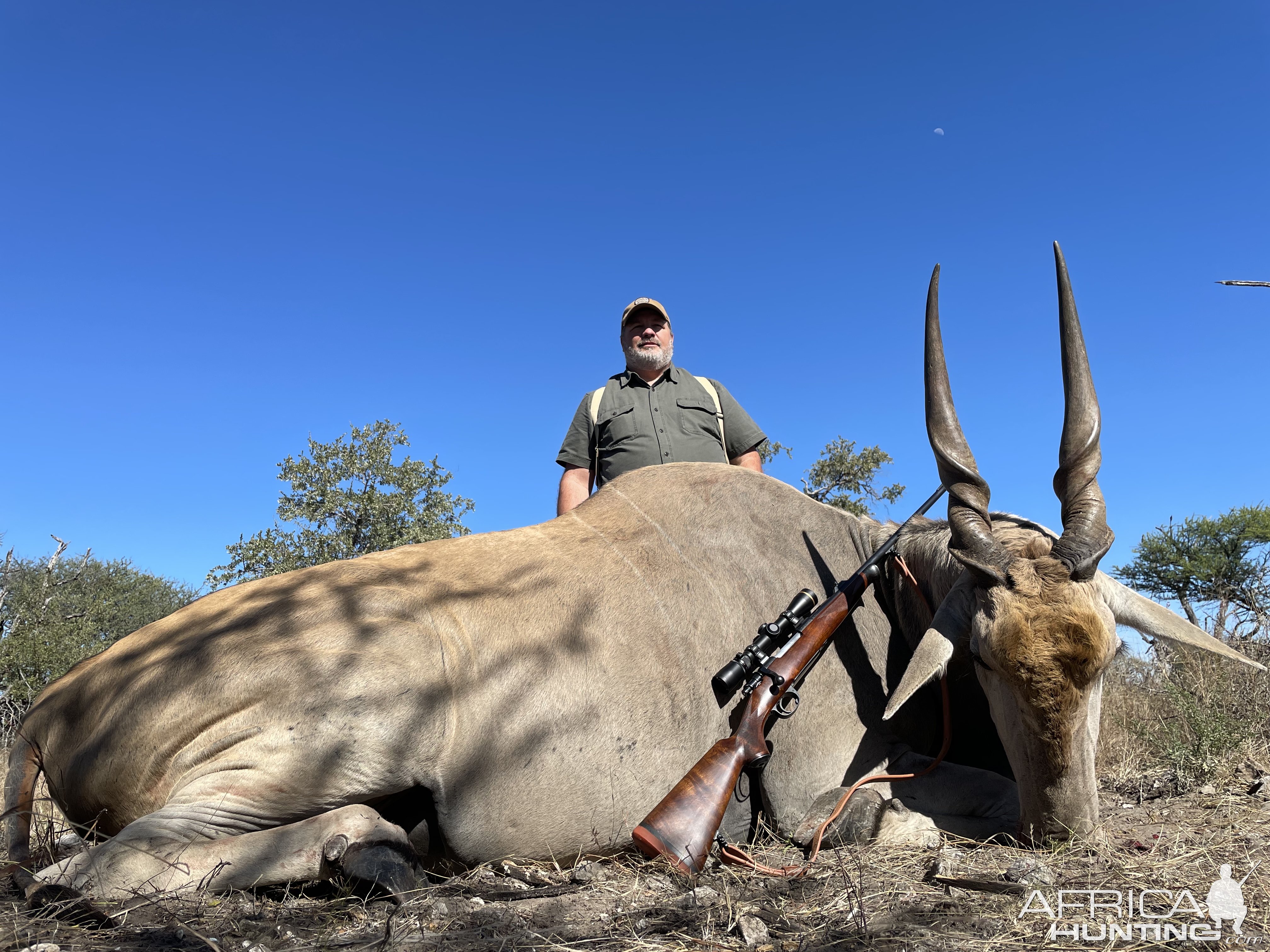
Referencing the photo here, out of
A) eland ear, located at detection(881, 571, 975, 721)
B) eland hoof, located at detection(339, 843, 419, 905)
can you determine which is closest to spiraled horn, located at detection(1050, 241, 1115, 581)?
eland ear, located at detection(881, 571, 975, 721)

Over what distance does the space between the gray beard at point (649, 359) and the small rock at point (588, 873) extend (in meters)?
4.28

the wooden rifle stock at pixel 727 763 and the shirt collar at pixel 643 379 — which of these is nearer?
the wooden rifle stock at pixel 727 763

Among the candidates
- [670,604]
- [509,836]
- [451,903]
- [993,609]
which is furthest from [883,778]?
[451,903]

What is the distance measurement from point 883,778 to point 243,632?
2.61 metres

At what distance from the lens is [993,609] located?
3.33 metres

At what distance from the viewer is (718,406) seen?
6.72 meters

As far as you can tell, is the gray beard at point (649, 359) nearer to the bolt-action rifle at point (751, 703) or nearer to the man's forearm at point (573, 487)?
the man's forearm at point (573, 487)

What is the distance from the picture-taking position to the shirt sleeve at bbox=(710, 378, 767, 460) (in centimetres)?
679

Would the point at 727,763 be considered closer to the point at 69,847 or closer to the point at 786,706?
the point at 786,706

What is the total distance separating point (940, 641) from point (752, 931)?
4.97 ft

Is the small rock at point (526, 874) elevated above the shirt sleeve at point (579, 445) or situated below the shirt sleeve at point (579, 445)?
below

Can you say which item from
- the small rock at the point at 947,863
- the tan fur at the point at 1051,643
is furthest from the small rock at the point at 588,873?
the tan fur at the point at 1051,643

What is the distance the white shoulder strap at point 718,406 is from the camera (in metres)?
6.69
